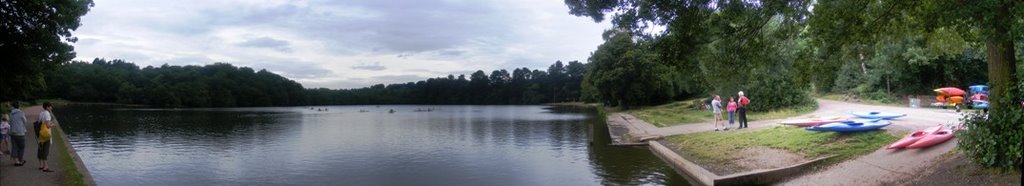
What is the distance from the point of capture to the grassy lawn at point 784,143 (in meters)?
13.0

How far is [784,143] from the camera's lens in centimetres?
1480

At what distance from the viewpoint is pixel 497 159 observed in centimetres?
1900

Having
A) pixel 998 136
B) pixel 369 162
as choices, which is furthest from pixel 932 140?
pixel 369 162

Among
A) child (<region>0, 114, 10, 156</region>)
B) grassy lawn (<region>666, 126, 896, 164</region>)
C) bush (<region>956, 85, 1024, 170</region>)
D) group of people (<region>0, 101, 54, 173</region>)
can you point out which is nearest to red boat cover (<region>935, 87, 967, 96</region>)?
grassy lawn (<region>666, 126, 896, 164</region>)

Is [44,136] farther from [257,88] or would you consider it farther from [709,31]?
[257,88]

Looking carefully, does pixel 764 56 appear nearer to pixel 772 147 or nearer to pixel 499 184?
pixel 772 147

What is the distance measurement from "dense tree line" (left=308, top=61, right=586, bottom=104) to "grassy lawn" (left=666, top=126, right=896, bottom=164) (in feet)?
470

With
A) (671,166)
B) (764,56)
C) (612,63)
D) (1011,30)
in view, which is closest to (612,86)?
(612,63)

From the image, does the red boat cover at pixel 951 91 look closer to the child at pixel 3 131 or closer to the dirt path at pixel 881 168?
the dirt path at pixel 881 168

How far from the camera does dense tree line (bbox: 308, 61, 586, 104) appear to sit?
165875 millimetres

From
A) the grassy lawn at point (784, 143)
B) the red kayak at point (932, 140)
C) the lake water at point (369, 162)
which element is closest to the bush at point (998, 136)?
the red kayak at point (932, 140)

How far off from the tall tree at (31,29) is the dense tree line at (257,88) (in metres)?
57.5

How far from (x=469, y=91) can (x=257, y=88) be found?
63024mm

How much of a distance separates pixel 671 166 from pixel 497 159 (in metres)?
5.50
